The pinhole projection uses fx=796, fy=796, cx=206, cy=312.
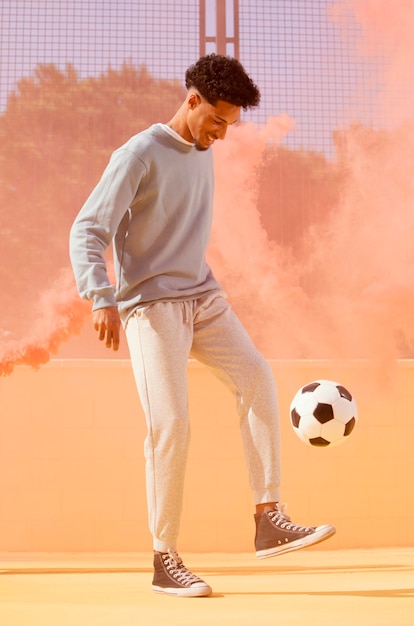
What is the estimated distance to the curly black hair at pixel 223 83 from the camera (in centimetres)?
198

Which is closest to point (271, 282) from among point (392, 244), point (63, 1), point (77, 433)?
point (392, 244)

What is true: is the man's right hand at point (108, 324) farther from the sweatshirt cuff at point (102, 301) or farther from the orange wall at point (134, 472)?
the orange wall at point (134, 472)

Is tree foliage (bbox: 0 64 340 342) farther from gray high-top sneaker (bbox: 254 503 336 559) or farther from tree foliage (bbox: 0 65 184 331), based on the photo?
gray high-top sneaker (bbox: 254 503 336 559)

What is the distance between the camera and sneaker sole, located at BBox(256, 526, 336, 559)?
1845 mm

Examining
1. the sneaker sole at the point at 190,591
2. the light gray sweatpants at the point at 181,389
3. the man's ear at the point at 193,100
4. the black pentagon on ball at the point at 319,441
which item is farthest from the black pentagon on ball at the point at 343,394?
the man's ear at the point at 193,100

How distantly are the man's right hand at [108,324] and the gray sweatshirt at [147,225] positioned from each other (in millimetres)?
30

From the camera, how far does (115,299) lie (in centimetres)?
198

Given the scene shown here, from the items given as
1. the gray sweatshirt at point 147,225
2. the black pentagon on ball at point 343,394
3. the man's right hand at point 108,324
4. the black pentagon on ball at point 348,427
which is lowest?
the black pentagon on ball at point 348,427

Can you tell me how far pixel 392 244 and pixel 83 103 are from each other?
6.76ft

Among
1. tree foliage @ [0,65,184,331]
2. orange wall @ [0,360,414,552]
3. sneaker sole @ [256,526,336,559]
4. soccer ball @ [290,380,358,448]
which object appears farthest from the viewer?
tree foliage @ [0,65,184,331]

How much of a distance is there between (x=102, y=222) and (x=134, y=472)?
2591mm

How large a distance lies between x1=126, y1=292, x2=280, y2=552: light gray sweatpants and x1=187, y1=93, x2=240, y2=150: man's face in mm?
415

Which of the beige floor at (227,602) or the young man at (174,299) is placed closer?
the beige floor at (227,602)

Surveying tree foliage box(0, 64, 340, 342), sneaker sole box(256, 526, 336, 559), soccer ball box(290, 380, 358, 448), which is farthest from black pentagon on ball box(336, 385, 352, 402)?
tree foliage box(0, 64, 340, 342)
